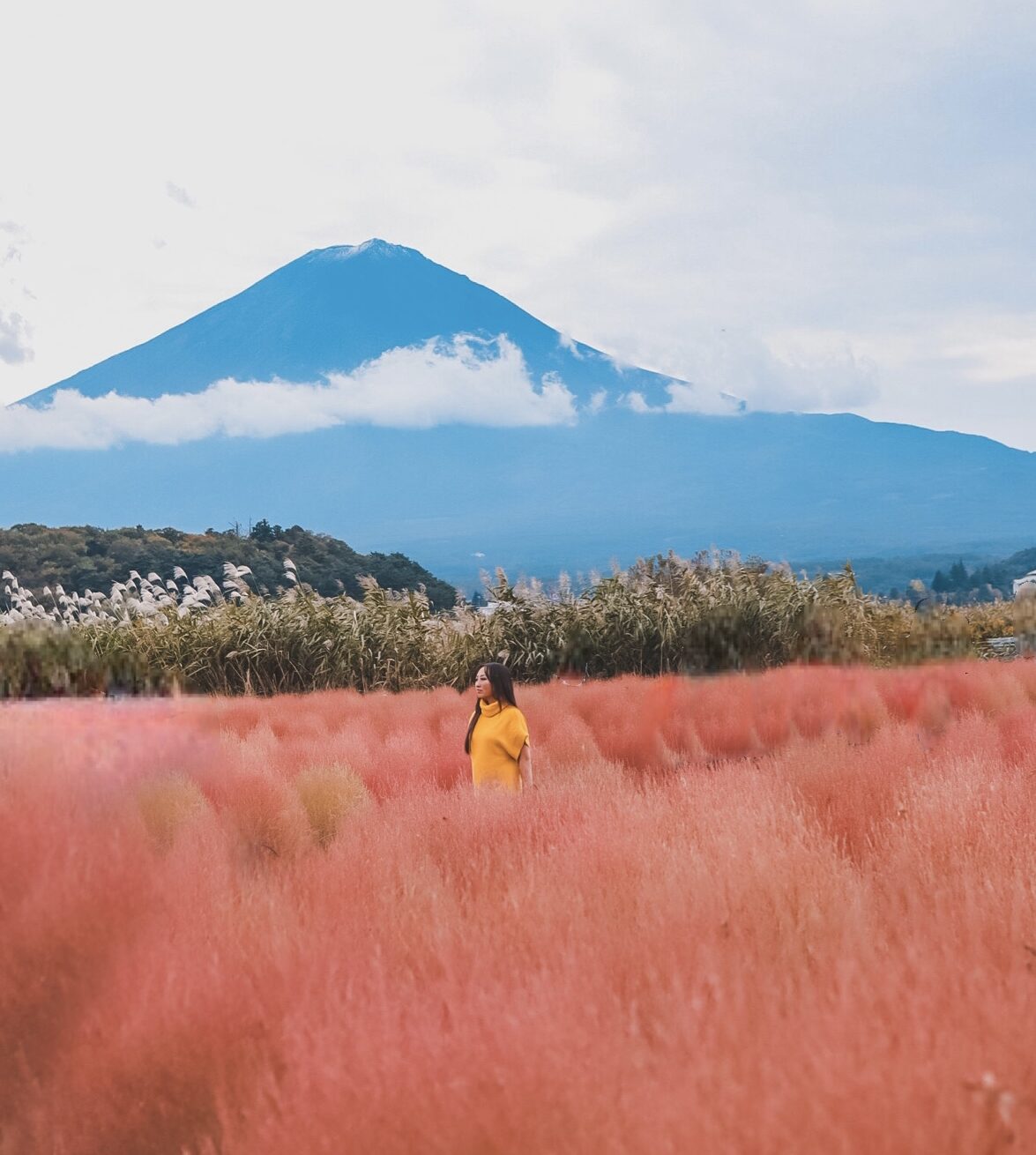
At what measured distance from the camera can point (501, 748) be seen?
603 centimetres

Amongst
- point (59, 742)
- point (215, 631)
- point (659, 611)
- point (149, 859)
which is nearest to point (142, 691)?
point (215, 631)

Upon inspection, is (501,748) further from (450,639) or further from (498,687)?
(450,639)

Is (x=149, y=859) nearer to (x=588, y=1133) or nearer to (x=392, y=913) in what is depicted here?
(x=392, y=913)

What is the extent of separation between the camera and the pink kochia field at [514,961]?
1.98 m

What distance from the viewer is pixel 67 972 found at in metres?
2.95

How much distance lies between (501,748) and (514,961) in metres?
3.32

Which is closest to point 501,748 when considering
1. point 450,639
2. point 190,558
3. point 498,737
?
point 498,737

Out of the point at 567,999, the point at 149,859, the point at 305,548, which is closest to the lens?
the point at 567,999

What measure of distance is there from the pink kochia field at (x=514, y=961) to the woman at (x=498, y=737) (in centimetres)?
72

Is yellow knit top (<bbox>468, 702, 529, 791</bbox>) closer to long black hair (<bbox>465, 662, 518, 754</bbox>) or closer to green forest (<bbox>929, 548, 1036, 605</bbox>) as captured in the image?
long black hair (<bbox>465, 662, 518, 754</bbox>)

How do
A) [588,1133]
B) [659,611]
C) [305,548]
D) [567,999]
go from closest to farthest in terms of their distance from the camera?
[588,1133] < [567,999] < [659,611] < [305,548]

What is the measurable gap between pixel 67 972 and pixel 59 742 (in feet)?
4.83

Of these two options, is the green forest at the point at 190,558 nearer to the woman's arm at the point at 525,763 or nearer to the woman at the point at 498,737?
the woman at the point at 498,737

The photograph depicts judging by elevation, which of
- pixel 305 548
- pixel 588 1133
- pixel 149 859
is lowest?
pixel 588 1133
